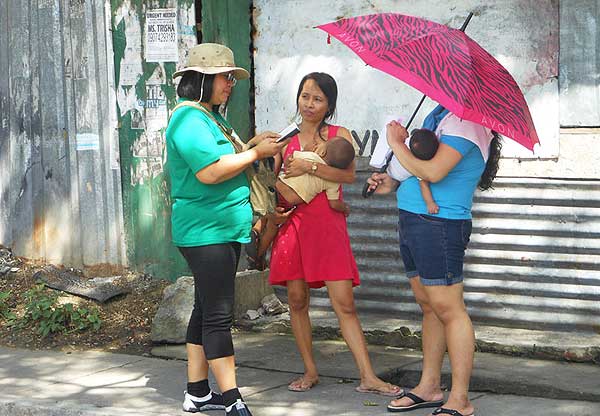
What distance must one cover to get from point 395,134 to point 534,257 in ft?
6.86

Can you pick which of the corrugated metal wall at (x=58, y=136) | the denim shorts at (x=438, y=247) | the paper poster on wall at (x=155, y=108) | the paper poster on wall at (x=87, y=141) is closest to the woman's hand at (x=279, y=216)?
the denim shorts at (x=438, y=247)

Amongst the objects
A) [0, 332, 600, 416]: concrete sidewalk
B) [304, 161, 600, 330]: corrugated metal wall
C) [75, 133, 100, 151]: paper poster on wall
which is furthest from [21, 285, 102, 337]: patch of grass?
[304, 161, 600, 330]: corrugated metal wall

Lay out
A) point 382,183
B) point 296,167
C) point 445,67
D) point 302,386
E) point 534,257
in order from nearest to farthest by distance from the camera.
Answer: point 445,67 → point 382,183 → point 296,167 → point 302,386 → point 534,257

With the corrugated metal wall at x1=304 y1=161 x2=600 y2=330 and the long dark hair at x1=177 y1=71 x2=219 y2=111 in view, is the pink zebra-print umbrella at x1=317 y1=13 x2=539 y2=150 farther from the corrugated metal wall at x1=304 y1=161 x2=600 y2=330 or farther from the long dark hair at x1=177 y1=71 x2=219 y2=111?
the corrugated metal wall at x1=304 y1=161 x2=600 y2=330

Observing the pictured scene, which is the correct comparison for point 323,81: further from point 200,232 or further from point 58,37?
point 58,37

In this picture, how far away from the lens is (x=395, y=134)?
18.1ft

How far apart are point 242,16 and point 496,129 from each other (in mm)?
3668

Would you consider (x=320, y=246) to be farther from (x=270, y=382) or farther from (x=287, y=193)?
(x=270, y=382)

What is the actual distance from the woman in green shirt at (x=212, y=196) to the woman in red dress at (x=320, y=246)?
0.46 metres

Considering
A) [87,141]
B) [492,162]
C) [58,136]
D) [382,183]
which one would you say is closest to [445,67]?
[492,162]

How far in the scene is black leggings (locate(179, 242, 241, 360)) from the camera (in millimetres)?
5590

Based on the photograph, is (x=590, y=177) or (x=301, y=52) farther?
(x=301, y=52)

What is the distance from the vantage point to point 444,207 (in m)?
5.42

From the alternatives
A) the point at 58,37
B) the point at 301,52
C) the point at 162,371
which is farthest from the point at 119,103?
the point at 162,371
